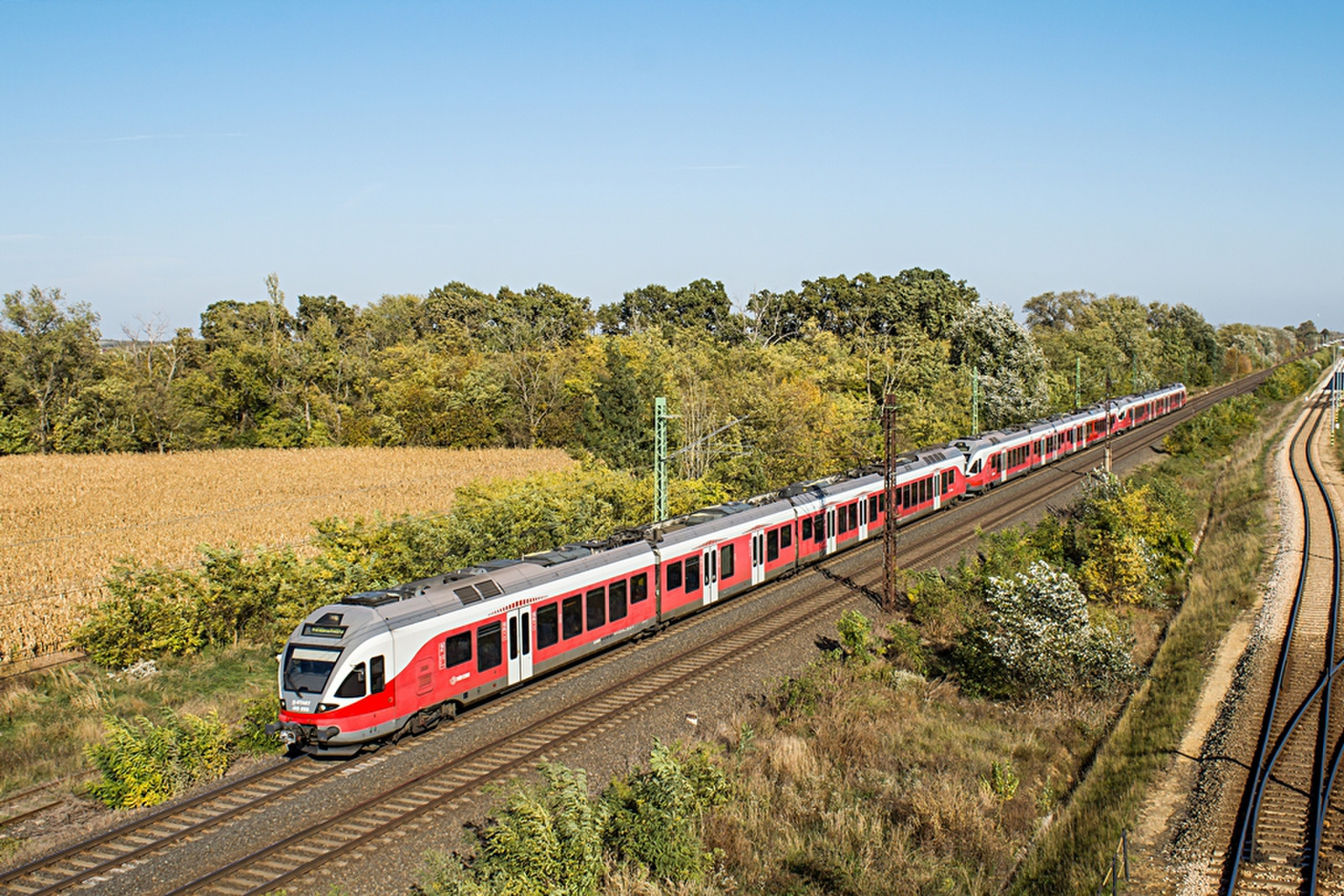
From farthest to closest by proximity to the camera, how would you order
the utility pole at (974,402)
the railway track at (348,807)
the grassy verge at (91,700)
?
the utility pole at (974,402) → the grassy verge at (91,700) → the railway track at (348,807)

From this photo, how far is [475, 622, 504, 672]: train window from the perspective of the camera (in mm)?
18281

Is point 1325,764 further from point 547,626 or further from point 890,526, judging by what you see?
point 547,626

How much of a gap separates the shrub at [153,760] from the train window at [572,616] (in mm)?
6979

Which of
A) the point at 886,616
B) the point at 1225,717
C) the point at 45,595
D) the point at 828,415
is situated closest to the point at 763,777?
the point at 1225,717

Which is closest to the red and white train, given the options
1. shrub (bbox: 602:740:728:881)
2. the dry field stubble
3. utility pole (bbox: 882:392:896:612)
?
utility pole (bbox: 882:392:896:612)

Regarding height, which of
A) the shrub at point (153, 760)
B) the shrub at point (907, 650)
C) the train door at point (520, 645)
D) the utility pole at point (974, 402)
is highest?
the utility pole at point (974, 402)

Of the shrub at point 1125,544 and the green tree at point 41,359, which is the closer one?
the shrub at point 1125,544

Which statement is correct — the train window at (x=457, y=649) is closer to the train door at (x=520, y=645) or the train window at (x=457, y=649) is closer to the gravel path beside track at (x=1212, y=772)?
the train door at (x=520, y=645)

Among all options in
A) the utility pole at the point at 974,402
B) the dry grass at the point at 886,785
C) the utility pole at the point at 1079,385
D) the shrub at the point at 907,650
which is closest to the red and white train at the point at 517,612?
the shrub at the point at 907,650

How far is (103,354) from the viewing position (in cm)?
7319

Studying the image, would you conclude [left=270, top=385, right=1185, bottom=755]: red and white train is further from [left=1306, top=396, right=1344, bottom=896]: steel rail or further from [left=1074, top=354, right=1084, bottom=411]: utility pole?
[left=1074, top=354, right=1084, bottom=411]: utility pole

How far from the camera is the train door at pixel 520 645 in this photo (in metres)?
19.1

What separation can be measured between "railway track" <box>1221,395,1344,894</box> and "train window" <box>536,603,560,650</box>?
1266cm

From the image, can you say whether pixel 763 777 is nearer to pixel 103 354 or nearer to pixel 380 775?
pixel 380 775
